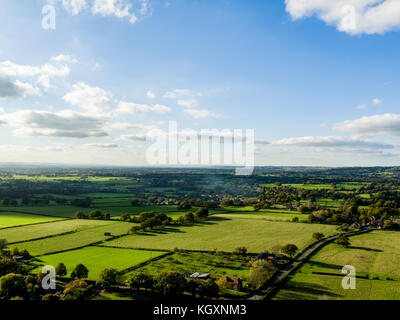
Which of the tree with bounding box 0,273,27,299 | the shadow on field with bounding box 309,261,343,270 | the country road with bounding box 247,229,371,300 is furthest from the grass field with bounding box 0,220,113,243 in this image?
the shadow on field with bounding box 309,261,343,270

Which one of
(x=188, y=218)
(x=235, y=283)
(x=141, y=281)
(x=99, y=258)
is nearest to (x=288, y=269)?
(x=235, y=283)

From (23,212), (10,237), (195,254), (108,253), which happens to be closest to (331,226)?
(195,254)

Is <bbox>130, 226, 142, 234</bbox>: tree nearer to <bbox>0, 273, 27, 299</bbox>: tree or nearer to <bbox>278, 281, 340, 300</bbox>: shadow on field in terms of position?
<bbox>0, 273, 27, 299</bbox>: tree

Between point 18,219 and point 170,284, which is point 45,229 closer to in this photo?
point 18,219

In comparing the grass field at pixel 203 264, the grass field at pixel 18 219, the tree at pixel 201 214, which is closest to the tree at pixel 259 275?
the grass field at pixel 203 264

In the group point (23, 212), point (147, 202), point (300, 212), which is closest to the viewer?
point (23, 212)

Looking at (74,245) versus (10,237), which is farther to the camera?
(10,237)

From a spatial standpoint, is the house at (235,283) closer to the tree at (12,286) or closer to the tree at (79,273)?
the tree at (79,273)
